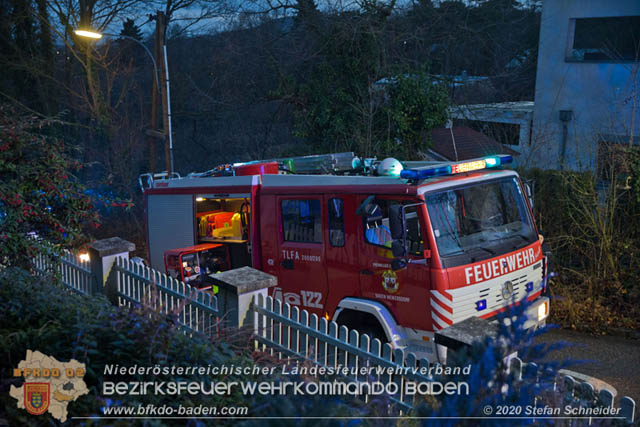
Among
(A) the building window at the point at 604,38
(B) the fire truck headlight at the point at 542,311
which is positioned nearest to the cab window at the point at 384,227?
(B) the fire truck headlight at the point at 542,311

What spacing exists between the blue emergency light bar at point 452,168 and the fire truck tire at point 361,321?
1.72 meters

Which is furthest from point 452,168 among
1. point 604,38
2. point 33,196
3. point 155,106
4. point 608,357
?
point 155,106

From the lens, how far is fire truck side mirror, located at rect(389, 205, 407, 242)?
18.3 feet

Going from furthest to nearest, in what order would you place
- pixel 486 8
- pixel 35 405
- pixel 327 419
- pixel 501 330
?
pixel 486 8, pixel 35 405, pixel 501 330, pixel 327 419

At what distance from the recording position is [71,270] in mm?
8375

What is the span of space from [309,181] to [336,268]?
1.18 meters

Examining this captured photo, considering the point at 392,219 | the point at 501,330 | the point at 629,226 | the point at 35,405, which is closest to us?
the point at 501,330

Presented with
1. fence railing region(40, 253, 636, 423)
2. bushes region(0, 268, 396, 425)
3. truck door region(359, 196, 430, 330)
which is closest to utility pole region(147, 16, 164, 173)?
fence railing region(40, 253, 636, 423)

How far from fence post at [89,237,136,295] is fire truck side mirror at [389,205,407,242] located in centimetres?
391

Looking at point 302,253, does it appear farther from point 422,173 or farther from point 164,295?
point 422,173

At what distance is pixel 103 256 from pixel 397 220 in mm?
4257

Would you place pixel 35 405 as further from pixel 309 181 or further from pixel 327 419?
pixel 309 181

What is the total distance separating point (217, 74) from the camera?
19.7 metres

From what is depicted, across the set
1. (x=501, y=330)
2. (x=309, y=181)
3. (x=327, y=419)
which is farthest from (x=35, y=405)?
(x=309, y=181)
